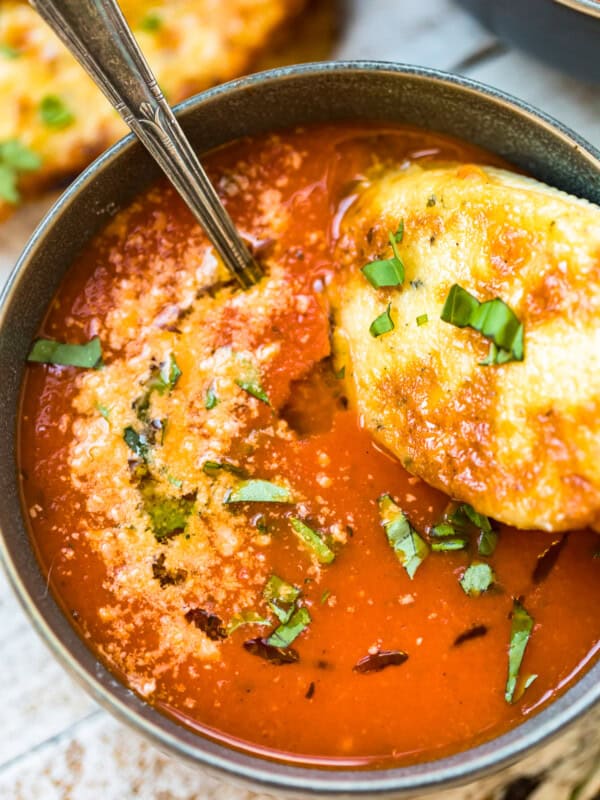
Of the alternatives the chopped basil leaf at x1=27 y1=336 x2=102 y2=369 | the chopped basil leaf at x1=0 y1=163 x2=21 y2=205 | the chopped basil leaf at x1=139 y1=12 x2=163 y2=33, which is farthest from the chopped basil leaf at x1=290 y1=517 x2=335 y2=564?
the chopped basil leaf at x1=139 y1=12 x2=163 y2=33

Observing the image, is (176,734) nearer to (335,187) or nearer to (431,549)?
(431,549)

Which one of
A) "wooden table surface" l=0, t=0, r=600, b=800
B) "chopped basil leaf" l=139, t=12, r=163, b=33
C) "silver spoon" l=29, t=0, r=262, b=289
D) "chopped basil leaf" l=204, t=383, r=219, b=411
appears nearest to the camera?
"silver spoon" l=29, t=0, r=262, b=289

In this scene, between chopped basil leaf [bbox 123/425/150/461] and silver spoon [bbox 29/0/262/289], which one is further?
chopped basil leaf [bbox 123/425/150/461]

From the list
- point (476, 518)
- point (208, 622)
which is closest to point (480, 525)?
point (476, 518)

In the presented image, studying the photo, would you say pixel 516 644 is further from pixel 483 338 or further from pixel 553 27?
pixel 553 27

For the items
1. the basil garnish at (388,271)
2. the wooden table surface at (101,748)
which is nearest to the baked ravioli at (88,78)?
the wooden table surface at (101,748)

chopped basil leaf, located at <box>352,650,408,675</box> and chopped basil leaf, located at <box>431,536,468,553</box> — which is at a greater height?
chopped basil leaf, located at <box>431,536,468,553</box>

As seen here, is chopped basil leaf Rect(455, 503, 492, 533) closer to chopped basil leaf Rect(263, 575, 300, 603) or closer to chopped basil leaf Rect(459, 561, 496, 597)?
chopped basil leaf Rect(459, 561, 496, 597)

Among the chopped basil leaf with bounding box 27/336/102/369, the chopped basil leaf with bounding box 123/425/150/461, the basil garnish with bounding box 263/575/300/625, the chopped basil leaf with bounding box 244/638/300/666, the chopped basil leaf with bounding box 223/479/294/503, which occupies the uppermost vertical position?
the chopped basil leaf with bounding box 27/336/102/369
